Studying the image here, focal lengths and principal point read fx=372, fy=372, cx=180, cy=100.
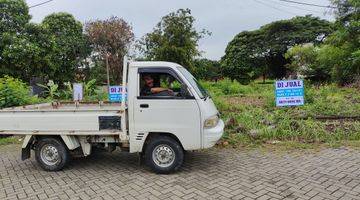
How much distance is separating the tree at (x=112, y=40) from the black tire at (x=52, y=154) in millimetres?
22036

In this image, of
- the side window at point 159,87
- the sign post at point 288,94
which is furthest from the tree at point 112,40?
the side window at point 159,87

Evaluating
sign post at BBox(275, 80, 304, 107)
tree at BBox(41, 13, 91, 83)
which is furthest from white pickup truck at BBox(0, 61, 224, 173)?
tree at BBox(41, 13, 91, 83)

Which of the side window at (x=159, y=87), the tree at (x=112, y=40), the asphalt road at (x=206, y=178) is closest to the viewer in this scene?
the asphalt road at (x=206, y=178)

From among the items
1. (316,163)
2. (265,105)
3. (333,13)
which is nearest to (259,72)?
(333,13)

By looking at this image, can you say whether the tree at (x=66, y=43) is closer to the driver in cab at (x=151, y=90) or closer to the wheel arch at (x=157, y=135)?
the driver in cab at (x=151, y=90)

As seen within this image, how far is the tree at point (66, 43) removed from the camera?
86.1 ft

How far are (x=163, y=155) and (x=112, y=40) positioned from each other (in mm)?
23978

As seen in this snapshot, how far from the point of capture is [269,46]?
132ft

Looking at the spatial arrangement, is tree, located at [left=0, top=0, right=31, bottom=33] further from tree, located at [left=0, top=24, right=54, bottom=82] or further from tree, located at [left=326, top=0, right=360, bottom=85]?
tree, located at [left=326, top=0, right=360, bottom=85]

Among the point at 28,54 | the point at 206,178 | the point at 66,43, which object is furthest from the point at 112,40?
the point at 206,178

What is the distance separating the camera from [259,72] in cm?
4091

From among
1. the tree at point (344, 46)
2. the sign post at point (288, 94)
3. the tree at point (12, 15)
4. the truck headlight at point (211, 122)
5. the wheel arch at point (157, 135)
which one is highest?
the tree at point (12, 15)

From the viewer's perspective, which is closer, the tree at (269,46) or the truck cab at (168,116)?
the truck cab at (168,116)

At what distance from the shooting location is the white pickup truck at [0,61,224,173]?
261 inches
